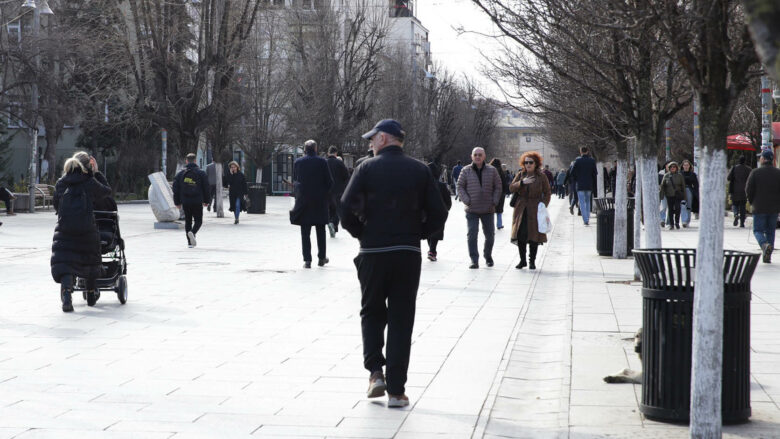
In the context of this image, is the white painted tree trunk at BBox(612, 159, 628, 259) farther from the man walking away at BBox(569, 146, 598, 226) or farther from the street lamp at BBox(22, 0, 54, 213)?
the street lamp at BBox(22, 0, 54, 213)

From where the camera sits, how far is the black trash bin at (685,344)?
5547 millimetres

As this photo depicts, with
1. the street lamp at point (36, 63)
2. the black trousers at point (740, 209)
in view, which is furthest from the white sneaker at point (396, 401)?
the street lamp at point (36, 63)

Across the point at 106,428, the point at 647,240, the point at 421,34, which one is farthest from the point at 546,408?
the point at 421,34

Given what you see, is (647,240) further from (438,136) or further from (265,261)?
(438,136)

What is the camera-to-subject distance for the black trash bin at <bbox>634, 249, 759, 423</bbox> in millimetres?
5547

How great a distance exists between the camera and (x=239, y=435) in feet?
18.1

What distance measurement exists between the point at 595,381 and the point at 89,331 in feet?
15.3

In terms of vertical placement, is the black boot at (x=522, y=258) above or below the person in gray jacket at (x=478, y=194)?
below

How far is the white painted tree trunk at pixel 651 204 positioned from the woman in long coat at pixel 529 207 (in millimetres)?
5255

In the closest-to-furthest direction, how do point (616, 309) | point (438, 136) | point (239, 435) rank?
point (239, 435) → point (616, 309) → point (438, 136)

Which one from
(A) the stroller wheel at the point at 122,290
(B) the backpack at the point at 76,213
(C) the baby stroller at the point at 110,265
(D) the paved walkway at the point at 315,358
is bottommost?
(D) the paved walkway at the point at 315,358

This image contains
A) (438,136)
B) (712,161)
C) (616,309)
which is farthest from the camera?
(438,136)

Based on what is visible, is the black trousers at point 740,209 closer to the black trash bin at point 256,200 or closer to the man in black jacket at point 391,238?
the black trash bin at point 256,200

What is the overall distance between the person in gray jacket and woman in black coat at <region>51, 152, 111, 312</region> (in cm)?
615
